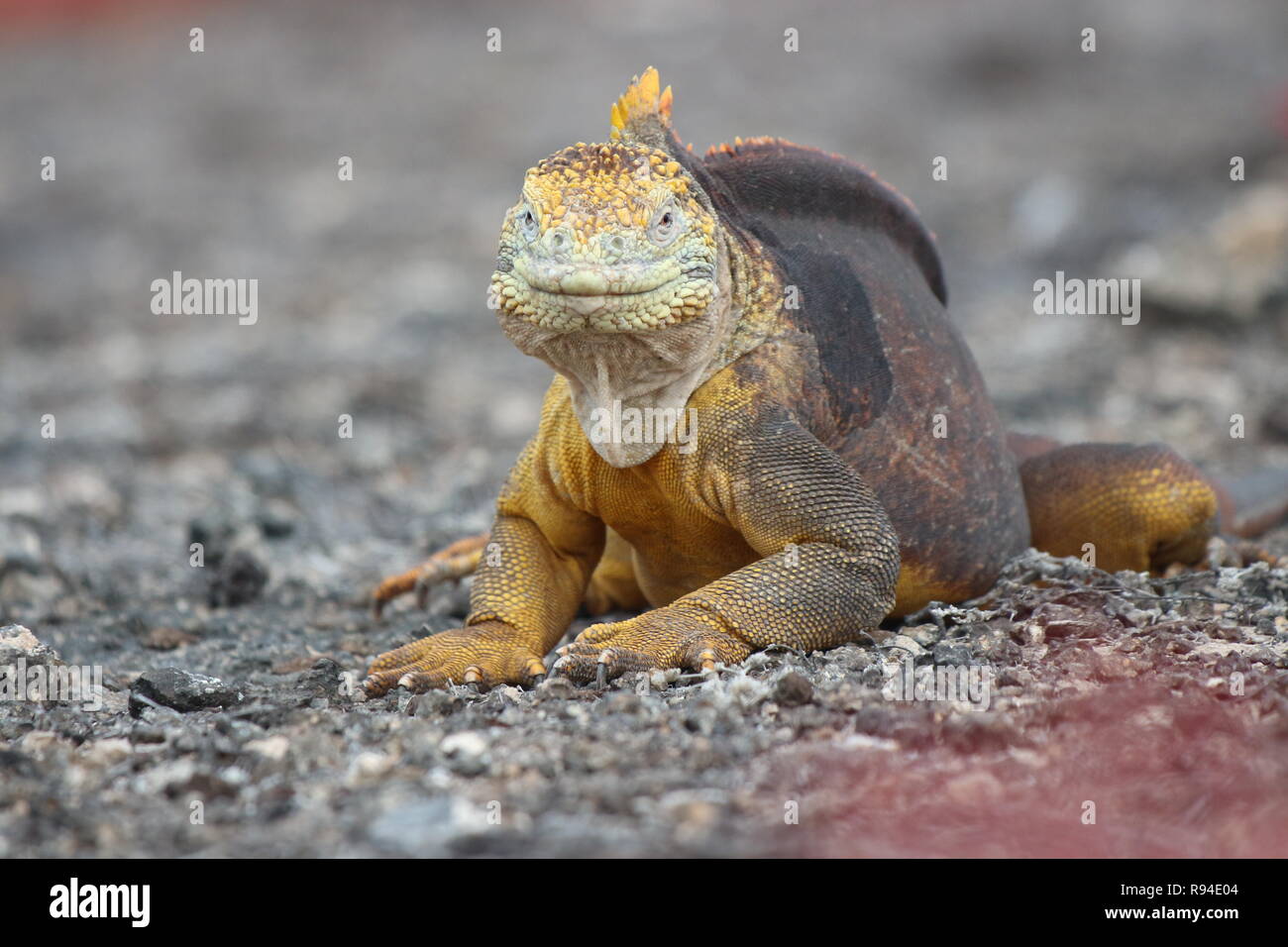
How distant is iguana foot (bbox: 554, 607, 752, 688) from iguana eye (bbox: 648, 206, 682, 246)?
1.16 m

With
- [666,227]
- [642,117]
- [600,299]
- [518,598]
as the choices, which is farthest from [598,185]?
[518,598]

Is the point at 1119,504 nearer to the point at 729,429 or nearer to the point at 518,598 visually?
the point at 729,429

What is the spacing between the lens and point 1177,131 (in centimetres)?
1709

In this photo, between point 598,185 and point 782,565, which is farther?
point 782,565

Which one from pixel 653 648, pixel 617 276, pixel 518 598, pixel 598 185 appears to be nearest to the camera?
pixel 617 276

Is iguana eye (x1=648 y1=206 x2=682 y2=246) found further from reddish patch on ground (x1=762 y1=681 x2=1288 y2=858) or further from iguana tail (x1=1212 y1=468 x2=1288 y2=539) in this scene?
iguana tail (x1=1212 y1=468 x2=1288 y2=539)

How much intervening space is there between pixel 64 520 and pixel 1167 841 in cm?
658

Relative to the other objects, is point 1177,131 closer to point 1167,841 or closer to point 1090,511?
point 1090,511

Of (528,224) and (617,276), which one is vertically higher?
(528,224)

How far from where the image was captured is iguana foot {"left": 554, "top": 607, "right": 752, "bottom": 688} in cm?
463

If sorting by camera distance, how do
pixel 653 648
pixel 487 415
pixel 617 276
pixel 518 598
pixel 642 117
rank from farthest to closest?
pixel 487 415 < pixel 518 598 < pixel 642 117 < pixel 653 648 < pixel 617 276

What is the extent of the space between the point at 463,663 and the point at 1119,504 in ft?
8.58

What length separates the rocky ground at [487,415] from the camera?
12.7ft

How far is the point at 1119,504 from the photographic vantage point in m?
5.88
